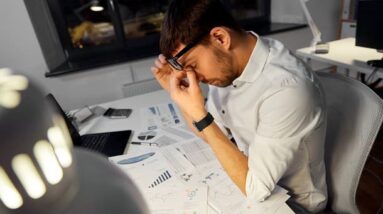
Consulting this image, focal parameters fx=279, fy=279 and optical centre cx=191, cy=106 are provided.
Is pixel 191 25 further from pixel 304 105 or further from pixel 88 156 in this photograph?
pixel 88 156

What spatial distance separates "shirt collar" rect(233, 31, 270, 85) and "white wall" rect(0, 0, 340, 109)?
106 centimetres

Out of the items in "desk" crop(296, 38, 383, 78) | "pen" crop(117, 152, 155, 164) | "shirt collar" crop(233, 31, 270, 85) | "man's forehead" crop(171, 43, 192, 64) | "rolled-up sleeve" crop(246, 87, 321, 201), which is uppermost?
"man's forehead" crop(171, 43, 192, 64)

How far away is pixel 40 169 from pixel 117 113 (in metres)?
1.47

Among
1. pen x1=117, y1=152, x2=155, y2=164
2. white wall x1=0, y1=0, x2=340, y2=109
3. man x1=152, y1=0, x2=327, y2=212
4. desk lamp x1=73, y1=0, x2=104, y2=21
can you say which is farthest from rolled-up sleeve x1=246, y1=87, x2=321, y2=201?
desk lamp x1=73, y1=0, x2=104, y2=21

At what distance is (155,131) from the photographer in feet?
4.48

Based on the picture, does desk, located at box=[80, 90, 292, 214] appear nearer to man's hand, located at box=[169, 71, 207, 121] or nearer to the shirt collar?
man's hand, located at box=[169, 71, 207, 121]

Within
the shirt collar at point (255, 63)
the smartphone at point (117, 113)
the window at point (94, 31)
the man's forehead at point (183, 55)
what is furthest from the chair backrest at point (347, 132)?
the window at point (94, 31)

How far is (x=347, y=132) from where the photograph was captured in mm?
909

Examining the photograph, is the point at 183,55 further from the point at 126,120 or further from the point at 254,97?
the point at 126,120

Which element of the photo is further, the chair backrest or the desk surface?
the desk surface

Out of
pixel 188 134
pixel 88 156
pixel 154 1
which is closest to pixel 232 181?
pixel 188 134

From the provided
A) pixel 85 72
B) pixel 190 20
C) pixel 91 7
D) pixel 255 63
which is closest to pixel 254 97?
pixel 255 63

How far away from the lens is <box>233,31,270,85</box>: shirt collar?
37.0 inches

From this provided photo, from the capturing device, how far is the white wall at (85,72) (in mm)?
2055
